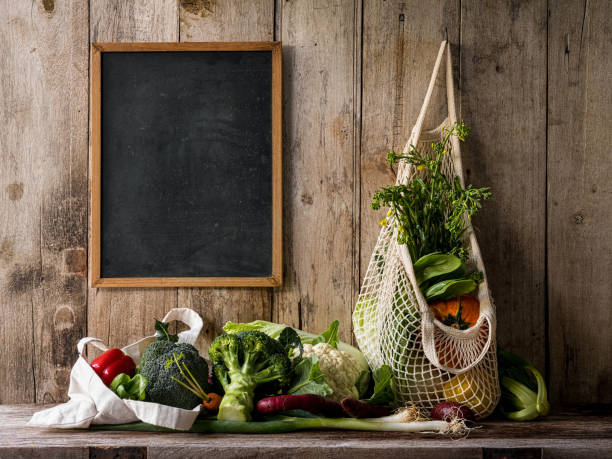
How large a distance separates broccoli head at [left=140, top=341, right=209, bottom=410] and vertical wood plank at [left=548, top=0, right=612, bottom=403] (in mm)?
995

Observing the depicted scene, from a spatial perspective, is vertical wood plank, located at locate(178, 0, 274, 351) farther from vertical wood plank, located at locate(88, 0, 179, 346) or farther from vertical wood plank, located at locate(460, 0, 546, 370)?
vertical wood plank, located at locate(460, 0, 546, 370)

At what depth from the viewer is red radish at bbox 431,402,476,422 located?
1.06 meters

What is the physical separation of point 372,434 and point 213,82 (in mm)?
1009

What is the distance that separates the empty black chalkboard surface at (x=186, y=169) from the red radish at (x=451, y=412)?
0.55 metres

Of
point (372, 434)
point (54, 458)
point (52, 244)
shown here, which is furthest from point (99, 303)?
point (372, 434)

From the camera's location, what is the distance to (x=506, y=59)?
1.39 metres

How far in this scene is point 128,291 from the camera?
1.40 metres

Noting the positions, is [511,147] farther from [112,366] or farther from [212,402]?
[112,366]

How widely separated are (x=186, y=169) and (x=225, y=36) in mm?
400

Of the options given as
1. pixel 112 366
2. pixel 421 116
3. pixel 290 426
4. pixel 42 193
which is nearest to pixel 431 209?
pixel 421 116

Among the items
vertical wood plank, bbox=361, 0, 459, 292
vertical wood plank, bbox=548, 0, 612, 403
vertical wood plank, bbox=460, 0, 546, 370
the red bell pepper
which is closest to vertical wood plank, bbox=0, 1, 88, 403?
the red bell pepper

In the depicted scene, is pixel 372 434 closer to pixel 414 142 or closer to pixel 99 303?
pixel 414 142

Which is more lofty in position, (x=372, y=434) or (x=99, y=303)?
(x=99, y=303)

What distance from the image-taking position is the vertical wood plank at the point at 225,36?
54.9 inches
